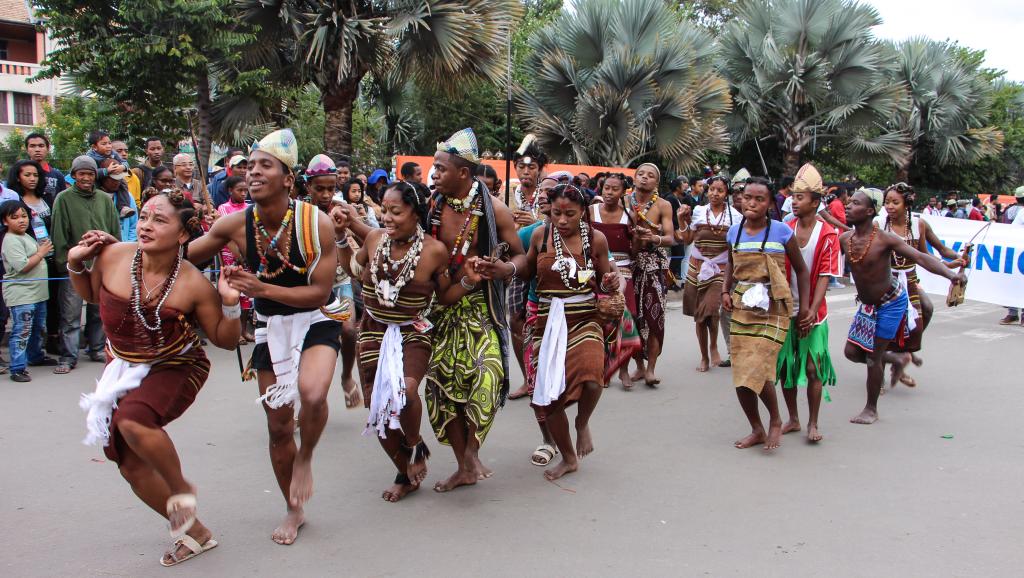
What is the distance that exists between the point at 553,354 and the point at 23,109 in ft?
116

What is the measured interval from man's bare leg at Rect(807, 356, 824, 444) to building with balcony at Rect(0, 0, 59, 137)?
107ft

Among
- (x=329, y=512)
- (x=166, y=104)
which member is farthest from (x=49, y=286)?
(x=329, y=512)

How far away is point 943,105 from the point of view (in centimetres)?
2689

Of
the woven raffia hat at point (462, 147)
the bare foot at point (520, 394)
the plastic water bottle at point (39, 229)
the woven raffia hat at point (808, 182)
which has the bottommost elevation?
the bare foot at point (520, 394)

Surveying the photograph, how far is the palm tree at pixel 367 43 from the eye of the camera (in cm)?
1276

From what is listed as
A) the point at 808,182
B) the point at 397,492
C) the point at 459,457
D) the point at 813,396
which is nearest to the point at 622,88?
the point at 808,182

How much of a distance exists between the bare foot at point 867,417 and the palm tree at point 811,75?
15.5 m

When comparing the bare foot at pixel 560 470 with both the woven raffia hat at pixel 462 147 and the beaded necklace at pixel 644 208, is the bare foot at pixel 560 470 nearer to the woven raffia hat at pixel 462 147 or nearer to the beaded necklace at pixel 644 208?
the woven raffia hat at pixel 462 147

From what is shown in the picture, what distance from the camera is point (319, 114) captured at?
18.5 m

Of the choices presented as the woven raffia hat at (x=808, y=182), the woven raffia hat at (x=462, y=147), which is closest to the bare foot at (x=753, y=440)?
the woven raffia hat at (x=808, y=182)

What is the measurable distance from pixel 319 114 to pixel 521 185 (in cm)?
1068

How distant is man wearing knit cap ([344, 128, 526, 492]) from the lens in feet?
16.2

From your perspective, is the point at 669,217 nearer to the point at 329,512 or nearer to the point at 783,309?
the point at 783,309

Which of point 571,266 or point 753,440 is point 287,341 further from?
point 753,440
